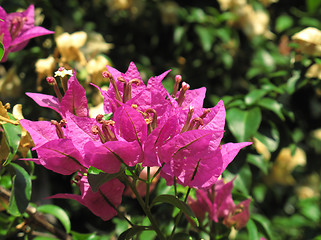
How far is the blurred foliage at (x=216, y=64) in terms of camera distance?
1.08 metres

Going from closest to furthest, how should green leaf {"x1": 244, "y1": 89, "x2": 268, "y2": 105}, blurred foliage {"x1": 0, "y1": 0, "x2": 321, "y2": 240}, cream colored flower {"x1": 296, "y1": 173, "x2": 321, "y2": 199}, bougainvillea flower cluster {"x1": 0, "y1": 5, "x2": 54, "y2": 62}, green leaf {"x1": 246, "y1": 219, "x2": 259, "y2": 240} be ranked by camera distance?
bougainvillea flower cluster {"x1": 0, "y1": 5, "x2": 54, "y2": 62} → green leaf {"x1": 246, "y1": 219, "x2": 259, "y2": 240} → green leaf {"x1": 244, "y1": 89, "x2": 268, "y2": 105} → blurred foliage {"x1": 0, "y1": 0, "x2": 321, "y2": 240} → cream colored flower {"x1": 296, "y1": 173, "x2": 321, "y2": 199}

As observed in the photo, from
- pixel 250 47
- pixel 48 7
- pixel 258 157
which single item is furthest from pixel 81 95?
pixel 250 47

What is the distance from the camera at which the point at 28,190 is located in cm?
69

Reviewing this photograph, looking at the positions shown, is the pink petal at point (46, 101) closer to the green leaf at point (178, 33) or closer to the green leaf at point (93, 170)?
the green leaf at point (93, 170)

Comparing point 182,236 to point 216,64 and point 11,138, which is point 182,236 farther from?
point 216,64

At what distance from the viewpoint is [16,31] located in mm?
784

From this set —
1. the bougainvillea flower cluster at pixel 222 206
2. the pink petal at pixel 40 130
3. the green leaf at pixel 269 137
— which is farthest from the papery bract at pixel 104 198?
the green leaf at pixel 269 137

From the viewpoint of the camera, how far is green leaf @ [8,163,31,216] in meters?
0.66

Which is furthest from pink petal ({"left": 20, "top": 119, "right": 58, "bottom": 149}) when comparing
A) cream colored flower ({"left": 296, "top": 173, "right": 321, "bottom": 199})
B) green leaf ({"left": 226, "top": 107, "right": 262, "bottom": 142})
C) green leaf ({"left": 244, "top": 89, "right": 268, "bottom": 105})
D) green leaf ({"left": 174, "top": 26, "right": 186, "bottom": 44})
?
cream colored flower ({"left": 296, "top": 173, "right": 321, "bottom": 199})

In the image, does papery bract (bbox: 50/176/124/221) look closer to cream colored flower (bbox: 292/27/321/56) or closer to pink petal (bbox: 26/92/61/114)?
pink petal (bbox: 26/92/61/114)

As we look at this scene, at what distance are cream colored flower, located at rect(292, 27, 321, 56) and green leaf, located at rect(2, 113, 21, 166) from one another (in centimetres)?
72

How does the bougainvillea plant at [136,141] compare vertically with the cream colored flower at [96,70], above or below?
above

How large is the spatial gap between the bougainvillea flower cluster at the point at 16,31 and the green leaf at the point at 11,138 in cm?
17

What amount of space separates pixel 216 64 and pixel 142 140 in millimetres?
1118
